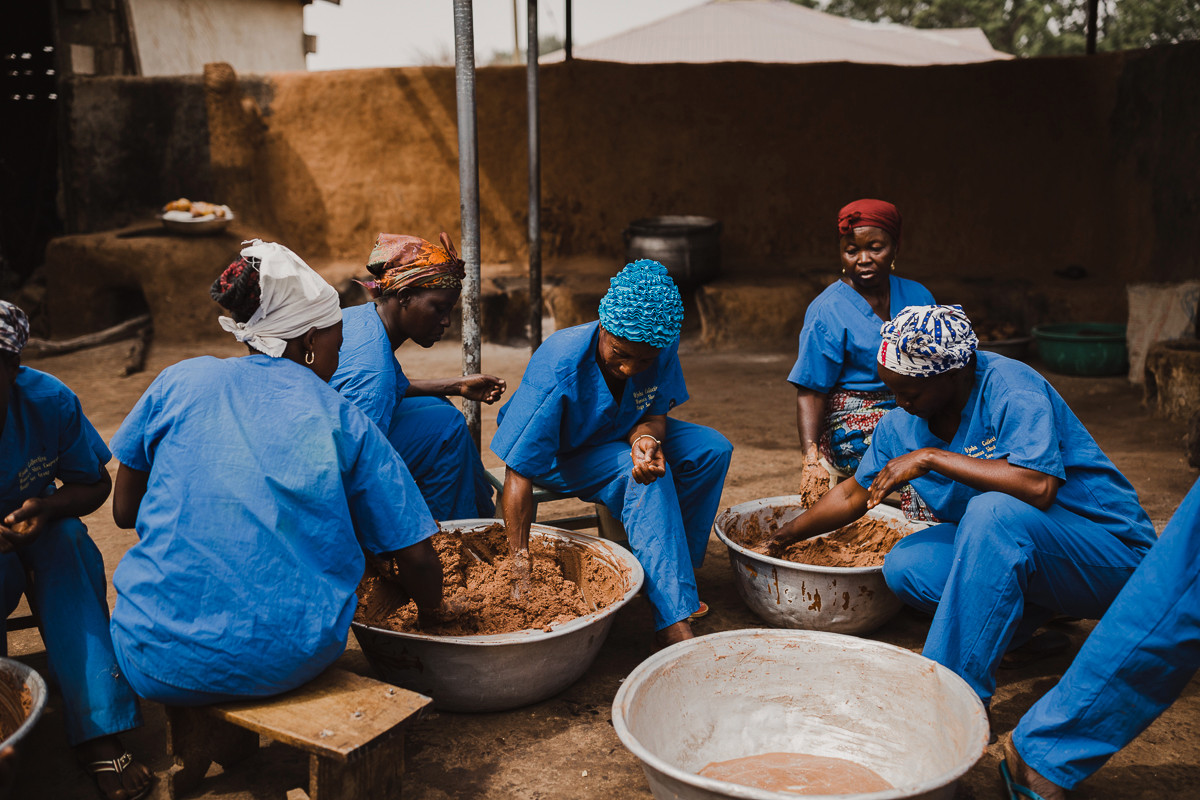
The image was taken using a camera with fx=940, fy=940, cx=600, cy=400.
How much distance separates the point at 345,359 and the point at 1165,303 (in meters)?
5.59

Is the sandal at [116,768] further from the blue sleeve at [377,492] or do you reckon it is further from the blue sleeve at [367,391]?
the blue sleeve at [367,391]

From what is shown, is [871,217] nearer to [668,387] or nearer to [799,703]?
[668,387]

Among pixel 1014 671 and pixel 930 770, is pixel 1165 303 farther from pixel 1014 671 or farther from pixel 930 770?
pixel 930 770

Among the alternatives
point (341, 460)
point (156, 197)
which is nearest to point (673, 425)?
point (341, 460)

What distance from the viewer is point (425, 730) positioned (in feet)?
7.86

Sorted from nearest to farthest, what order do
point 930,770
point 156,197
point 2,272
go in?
point 930,770, point 156,197, point 2,272

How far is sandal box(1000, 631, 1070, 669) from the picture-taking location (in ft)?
8.86

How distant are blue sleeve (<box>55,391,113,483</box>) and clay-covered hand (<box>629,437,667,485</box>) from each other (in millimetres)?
1342

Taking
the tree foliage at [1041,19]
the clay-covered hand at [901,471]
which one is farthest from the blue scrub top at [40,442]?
the tree foliage at [1041,19]

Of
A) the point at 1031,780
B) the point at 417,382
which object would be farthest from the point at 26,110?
the point at 1031,780

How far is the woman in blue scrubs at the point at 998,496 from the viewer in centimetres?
219

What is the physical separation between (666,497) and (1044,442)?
3.30 feet

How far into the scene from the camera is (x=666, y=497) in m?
2.71

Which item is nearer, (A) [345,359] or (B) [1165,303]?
(A) [345,359]
